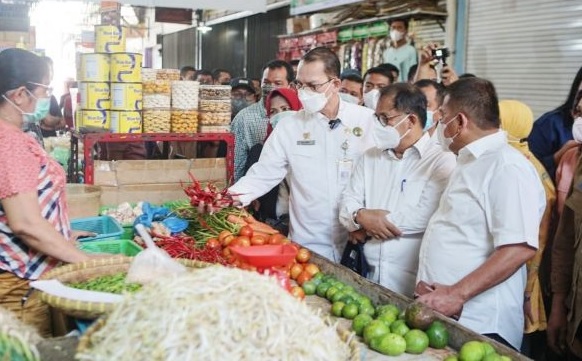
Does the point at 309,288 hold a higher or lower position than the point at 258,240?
lower

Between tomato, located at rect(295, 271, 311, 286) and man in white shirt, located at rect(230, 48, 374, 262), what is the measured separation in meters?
0.76

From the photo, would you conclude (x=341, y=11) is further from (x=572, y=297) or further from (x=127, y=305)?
(x=127, y=305)

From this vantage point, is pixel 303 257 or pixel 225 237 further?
pixel 225 237

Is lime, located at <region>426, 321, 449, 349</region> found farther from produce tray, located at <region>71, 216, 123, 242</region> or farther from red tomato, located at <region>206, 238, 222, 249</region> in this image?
produce tray, located at <region>71, 216, 123, 242</region>

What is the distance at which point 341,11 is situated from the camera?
970cm

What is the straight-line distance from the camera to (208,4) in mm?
5520

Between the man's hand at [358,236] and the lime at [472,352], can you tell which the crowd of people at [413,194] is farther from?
the lime at [472,352]

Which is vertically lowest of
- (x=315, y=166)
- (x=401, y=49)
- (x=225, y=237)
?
(x=225, y=237)

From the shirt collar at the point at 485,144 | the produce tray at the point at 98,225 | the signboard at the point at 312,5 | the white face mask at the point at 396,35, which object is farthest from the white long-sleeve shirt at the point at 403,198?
the signboard at the point at 312,5

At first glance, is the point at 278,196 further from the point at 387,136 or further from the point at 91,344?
the point at 91,344

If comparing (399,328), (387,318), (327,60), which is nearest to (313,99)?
(327,60)

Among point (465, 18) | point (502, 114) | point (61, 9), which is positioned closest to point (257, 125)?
point (502, 114)

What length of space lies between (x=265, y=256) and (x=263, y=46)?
481 inches

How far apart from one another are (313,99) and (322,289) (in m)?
1.31
